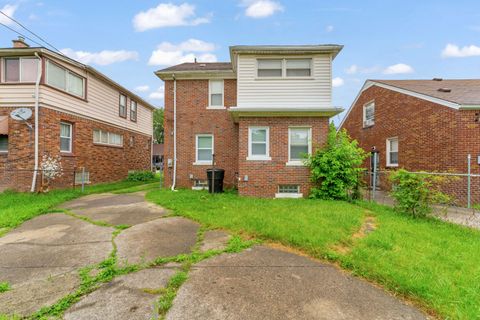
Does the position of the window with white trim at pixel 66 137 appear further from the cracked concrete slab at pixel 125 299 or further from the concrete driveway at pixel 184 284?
the cracked concrete slab at pixel 125 299

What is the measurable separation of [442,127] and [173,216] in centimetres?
1093

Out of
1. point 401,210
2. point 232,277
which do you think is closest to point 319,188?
point 401,210

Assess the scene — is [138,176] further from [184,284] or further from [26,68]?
[184,284]

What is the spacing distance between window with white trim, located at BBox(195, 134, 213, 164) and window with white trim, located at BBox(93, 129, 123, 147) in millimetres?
6402

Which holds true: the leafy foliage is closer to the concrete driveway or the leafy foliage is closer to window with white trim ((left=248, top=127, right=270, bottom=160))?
window with white trim ((left=248, top=127, right=270, bottom=160))

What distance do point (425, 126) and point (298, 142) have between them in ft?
19.7

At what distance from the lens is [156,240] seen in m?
4.69

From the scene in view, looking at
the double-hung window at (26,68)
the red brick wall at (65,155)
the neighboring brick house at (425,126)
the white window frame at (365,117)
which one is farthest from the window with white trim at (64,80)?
the white window frame at (365,117)

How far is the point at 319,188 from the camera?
29.6 feet

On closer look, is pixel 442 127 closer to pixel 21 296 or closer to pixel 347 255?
pixel 347 255

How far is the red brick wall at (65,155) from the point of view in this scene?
997cm

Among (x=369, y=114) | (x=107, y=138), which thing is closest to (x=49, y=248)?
(x=107, y=138)

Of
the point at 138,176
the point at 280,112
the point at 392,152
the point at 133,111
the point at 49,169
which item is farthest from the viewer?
the point at 133,111

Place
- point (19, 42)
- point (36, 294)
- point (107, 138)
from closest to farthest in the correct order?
point (36, 294), point (19, 42), point (107, 138)
